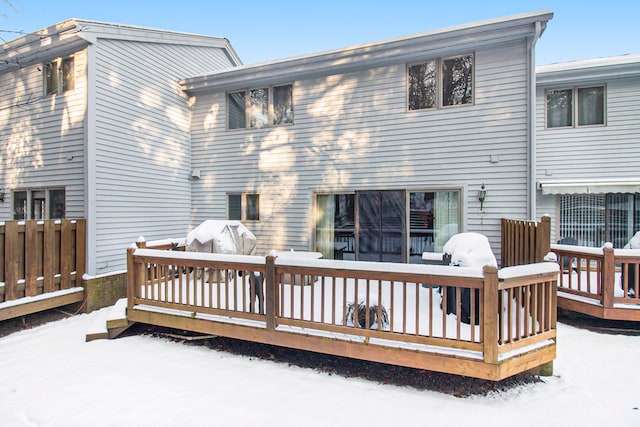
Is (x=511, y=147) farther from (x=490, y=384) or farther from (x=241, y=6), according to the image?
(x=241, y=6)

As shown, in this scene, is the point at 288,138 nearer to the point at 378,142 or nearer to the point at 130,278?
the point at 378,142

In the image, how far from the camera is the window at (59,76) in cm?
643

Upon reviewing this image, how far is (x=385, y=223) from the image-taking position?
265 inches

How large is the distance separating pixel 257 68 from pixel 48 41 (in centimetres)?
403

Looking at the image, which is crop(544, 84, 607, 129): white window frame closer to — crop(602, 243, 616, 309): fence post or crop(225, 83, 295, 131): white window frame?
crop(602, 243, 616, 309): fence post

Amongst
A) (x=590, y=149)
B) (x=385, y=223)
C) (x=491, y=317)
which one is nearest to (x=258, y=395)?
(x=491, y=317)

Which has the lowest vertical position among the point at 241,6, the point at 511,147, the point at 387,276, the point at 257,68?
the point at 387,276

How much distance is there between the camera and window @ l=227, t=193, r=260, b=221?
7789mm

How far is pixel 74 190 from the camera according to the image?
630 centimetres

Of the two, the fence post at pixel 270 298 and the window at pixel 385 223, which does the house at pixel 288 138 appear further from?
the fence post at pixel 270 298

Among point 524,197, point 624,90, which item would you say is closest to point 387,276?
point 524,197

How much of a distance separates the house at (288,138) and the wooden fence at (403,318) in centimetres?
283

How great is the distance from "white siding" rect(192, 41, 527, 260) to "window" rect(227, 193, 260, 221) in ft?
0.54

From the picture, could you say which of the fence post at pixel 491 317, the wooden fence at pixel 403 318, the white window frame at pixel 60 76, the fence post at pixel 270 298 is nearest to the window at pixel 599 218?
the wooden fence at pixel 403 318
